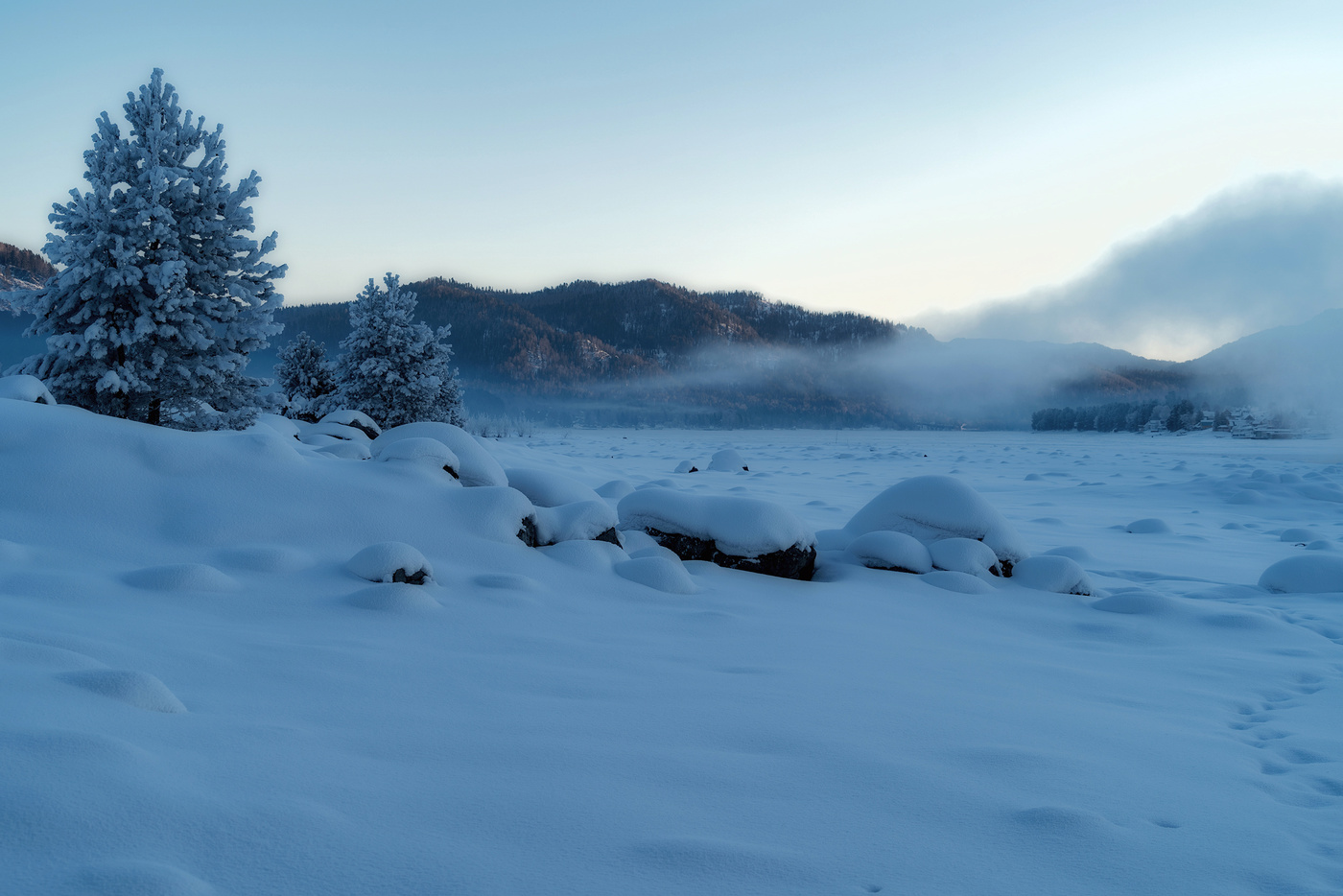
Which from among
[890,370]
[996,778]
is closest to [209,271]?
[996,778]

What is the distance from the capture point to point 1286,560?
6613 millimetres

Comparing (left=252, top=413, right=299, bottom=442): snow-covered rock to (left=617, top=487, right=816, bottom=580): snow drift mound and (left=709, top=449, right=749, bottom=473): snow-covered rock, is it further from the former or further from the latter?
(left=709, top=449, right=749, bottom=473): snow-covered rock

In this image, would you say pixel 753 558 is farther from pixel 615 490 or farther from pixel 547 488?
pixel 615 490

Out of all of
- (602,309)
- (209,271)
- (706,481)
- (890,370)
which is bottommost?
(706,481)

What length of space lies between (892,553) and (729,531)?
5.15 ft

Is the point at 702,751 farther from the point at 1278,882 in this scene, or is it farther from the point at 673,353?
the point at 673,353

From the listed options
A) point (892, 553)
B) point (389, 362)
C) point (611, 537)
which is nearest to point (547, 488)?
point (611, 537)

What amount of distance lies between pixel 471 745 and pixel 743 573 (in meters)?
3.77

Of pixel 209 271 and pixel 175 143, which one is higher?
pixel 175 143

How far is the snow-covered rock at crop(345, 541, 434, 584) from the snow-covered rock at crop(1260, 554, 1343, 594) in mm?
7395

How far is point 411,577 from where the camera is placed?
4270 millimetres

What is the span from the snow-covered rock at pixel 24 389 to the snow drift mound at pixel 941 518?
750cm

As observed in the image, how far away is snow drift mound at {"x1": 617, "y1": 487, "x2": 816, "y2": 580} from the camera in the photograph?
6.00 m

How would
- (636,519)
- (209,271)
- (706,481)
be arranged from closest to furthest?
1. (636,519)
2. (209,271)
3. (706,481)
